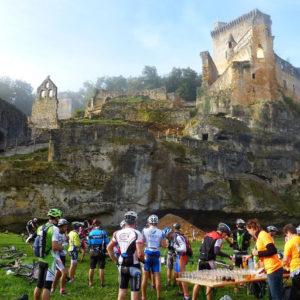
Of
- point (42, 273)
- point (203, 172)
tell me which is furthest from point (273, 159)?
point (42, 273)

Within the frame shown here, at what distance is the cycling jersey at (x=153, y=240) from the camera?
8969 millimetres

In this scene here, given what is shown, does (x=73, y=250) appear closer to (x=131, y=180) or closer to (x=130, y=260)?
(x=130, y=260)

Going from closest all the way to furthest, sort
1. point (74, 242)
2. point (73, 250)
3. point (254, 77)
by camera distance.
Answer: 1. point (73, 250)
2. point (74, 242)
3. point (254, 77)

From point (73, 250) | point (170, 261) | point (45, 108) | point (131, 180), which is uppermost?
point (45, 108)

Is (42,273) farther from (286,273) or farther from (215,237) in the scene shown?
(286,273)

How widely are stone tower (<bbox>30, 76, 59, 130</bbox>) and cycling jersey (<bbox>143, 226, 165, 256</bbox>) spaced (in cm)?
4077

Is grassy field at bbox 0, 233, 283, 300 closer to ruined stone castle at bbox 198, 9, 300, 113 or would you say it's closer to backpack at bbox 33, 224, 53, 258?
backpack at bbox 33, 224, 53, 258

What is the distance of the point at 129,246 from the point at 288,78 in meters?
53.9

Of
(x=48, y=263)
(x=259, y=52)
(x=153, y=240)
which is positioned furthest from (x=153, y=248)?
(x=259, y=52)

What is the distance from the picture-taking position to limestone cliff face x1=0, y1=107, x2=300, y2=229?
79.9 ft

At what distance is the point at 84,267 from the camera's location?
12.9 m

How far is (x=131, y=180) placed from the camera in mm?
26953

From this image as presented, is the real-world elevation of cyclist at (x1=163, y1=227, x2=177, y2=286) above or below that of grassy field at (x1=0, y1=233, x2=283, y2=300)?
above

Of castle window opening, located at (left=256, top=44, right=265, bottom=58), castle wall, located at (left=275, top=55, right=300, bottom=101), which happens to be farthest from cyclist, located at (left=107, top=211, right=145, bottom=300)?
castle wall, located at (left=275, top=55, right=300, bottom=101)
